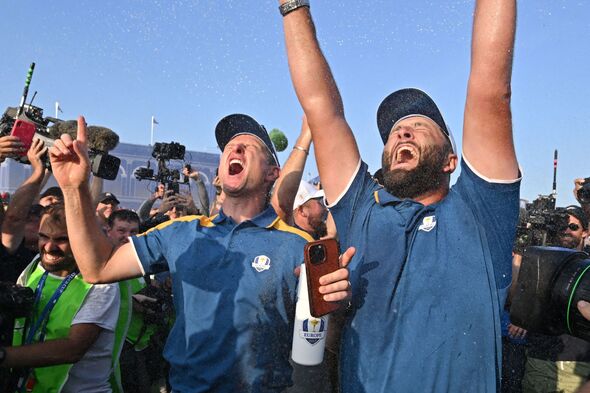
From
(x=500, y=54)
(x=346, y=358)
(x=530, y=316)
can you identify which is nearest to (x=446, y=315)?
(x=530, y=316)

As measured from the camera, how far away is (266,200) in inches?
122

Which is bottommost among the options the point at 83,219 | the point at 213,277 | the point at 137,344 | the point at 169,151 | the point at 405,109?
the point at 137,344

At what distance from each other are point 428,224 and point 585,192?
15.5ft

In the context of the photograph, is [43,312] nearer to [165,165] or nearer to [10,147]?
[10,147]

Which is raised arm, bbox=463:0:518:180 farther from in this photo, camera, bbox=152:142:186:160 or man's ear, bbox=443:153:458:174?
camera, bbox=152:142:186:160

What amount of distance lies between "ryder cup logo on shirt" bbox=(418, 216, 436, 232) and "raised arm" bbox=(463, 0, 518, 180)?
28 centimetres

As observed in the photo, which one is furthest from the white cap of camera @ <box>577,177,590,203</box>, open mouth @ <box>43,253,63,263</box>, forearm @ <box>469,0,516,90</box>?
forearm @ <box>469,0,516,90</box>

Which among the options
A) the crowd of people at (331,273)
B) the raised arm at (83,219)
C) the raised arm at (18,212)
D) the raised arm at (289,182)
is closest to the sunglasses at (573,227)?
the crowd of people at (331,273)

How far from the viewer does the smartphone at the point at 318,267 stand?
6.26 feet

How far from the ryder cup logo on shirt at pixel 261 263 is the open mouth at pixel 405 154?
80 cm

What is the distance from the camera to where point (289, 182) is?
3.54 metres

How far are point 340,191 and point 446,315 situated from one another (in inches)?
27.1

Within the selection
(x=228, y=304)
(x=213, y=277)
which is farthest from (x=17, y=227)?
(x=228, y=304)

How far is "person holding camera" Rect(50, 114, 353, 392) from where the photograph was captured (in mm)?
2416
